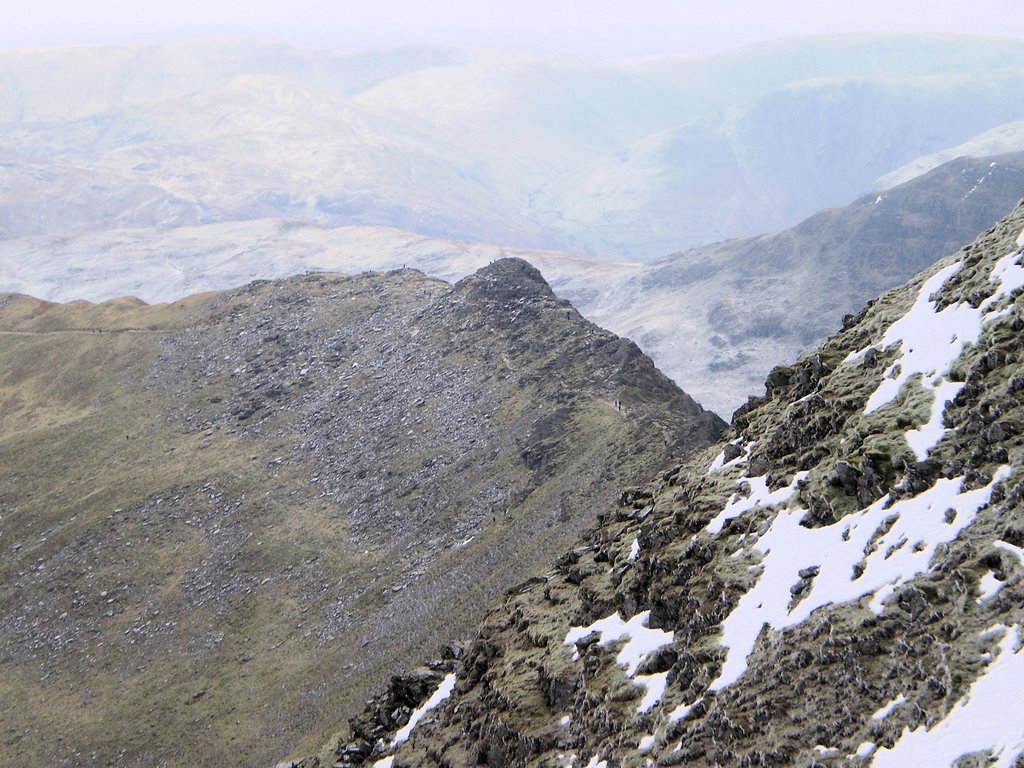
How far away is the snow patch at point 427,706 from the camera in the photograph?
130 feet

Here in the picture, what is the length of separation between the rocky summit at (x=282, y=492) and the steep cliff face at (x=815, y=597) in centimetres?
810

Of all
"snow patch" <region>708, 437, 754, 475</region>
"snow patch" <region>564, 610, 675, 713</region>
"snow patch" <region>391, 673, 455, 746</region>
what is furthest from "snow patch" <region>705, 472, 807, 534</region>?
"snow patch" <region>391, 673, 455, 746</region>

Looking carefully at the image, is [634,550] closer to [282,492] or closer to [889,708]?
[889,708]

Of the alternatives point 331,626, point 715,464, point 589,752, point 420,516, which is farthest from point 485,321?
point 589,752

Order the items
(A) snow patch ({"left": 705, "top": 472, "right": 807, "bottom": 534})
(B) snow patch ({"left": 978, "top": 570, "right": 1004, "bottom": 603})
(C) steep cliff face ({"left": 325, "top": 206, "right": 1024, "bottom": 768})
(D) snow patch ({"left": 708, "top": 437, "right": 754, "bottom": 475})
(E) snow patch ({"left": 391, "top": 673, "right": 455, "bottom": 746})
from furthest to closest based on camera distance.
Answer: (E) snow patch ({"left": 391, "top": 673, "right": 455, "bottom": 746}) → (D) snow patch ({"left": 708, "top": 437, "right": 754, "bottom": 475}) → (A) snow patch ({"left": 705, "top": 472, "right": 807, "bottom": 534}) → (B) snow patch ({"left": 978, "top": 570, "right": 1004, "bottom": 603}) → (C) steep cliff face ({"left": 325, "top": 206, "right": 1024, "bottom": 768})

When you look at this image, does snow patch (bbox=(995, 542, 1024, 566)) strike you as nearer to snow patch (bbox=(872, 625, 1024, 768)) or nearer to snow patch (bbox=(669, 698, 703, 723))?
snow patch (bbox=(872, 625, 1024, 768))

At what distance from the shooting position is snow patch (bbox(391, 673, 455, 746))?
1560 inches

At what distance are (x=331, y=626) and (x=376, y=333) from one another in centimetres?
4958

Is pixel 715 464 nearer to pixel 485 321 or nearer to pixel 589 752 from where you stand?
pixel 589 752

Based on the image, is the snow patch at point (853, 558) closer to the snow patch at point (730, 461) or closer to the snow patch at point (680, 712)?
the snow patch at point (680, 712)

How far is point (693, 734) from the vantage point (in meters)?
26.3

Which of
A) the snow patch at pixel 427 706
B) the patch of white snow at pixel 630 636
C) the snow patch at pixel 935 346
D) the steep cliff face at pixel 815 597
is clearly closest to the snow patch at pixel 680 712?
the steep cliff face at pixel 815 597

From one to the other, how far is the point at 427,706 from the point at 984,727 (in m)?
24.2

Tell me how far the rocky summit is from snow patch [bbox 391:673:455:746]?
121cm
